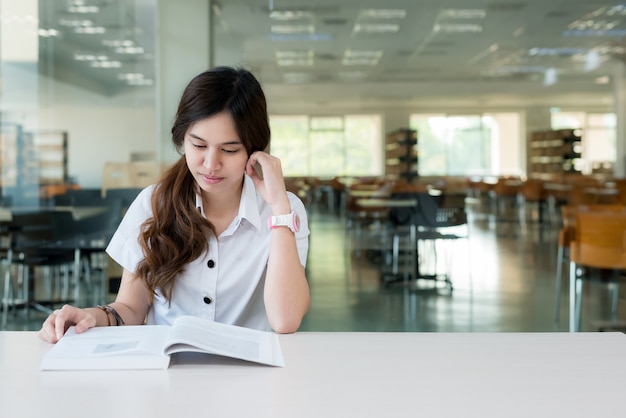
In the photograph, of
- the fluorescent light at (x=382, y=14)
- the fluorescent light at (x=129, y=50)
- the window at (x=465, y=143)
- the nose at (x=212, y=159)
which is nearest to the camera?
the nose at (x=212, y=159)

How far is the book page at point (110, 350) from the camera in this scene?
4.54 feet

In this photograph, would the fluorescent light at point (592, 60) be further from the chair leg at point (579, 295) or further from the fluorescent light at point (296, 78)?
the fluorescent light at point (296, 78)

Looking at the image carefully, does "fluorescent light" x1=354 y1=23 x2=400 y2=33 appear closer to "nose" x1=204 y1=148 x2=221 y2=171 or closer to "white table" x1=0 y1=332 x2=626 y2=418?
"nose" x1=204 y1=148 x2=221 y2=171

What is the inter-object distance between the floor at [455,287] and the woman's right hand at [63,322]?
10.1 feet

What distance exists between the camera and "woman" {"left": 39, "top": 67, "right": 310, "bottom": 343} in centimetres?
187

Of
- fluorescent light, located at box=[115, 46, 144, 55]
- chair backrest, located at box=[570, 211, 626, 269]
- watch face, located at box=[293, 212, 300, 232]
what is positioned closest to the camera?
watch face, located at box=[293, 212, 300, 232]

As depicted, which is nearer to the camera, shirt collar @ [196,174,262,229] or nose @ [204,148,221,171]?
nose @ [204,148,221,171]

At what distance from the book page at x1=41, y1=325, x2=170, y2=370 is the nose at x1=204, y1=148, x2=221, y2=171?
41 centimetres

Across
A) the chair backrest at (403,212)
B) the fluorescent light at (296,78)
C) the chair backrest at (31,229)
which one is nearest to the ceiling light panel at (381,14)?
the fluorescent light at (296,78)

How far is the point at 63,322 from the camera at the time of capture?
5.33 feet

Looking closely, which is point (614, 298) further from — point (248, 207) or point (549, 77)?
point (248, 207)

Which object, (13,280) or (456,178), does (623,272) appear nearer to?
(456,178)

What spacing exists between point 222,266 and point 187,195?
0.20m

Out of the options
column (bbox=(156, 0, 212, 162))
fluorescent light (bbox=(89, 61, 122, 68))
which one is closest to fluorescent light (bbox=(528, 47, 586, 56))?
column (bbox=(156, 0, 212, 162))
